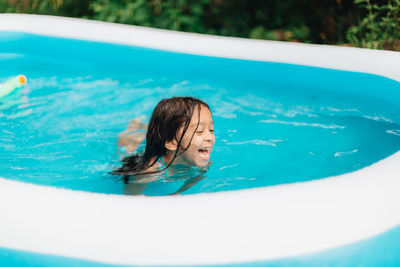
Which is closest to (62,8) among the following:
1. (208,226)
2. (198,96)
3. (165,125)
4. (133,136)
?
(198,96)

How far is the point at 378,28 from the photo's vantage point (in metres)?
5.82

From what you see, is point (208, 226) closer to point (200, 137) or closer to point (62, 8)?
point (200, 137)

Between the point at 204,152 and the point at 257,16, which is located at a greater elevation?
the point at 257,16

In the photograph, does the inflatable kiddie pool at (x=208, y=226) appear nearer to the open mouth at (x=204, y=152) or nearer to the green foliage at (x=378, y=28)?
the open mouth at (x=204, y=152)

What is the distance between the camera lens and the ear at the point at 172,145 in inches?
112

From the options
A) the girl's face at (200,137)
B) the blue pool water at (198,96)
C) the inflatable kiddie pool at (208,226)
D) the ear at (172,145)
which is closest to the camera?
the inflatable kiddie pool at (208,226)

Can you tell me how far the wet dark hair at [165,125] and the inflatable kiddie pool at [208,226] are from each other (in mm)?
769

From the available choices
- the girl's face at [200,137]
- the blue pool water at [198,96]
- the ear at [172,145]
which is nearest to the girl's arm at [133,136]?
the blue pool water at [198,96]

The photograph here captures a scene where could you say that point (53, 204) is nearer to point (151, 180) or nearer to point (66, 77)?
point (151, 180)

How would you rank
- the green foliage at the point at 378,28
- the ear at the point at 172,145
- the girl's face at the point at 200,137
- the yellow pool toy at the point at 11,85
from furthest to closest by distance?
1. the green foliage at the point at 378,28
2. the yellow pool toy at the point at 11,85
3. the ear at the point at 172,145
4. the girl's face at the point at 200,137

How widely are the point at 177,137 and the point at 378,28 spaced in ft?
12.4

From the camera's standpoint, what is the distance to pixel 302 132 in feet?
13.0

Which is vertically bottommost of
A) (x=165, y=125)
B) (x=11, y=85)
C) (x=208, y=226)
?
(x=208, y=226)

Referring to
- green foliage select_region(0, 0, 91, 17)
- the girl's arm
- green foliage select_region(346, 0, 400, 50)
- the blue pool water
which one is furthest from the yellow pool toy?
green foliage select_region(346, 0, 400, 50)
